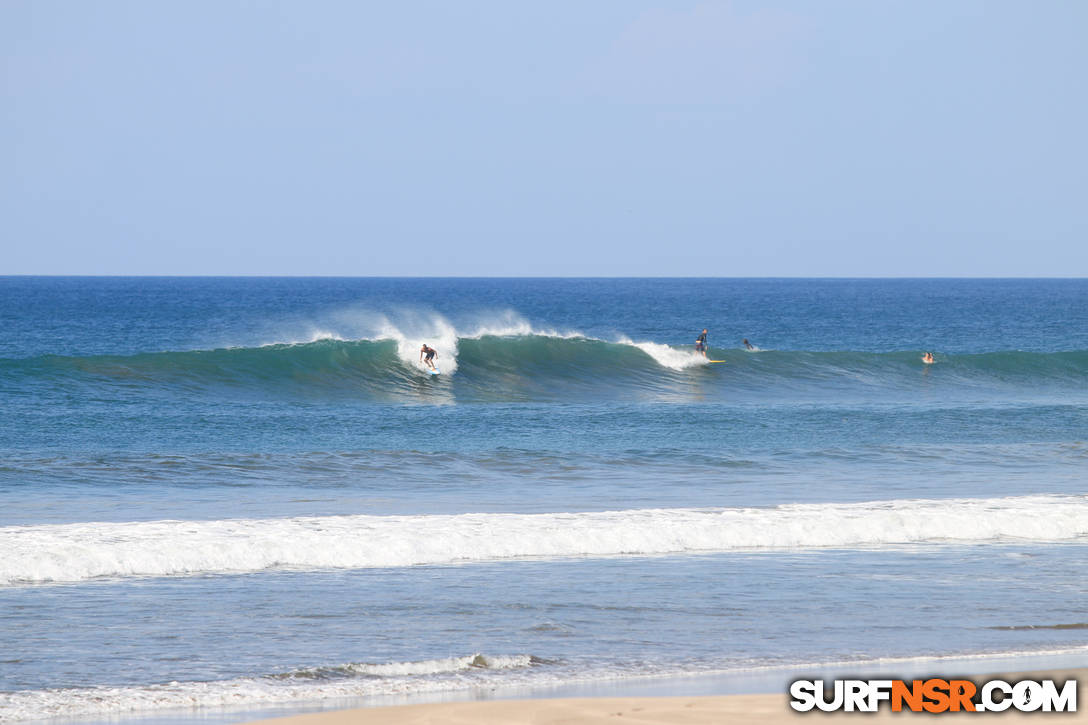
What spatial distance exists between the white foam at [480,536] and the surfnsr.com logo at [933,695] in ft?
14.8

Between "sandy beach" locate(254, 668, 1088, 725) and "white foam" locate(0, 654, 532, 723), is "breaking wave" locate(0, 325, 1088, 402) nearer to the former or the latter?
"white foam" locate(0, 654, 532, 723)

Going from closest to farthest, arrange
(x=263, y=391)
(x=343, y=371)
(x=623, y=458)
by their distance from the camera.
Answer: (x=623, y=458) < (x=263, y=391) < (x=343, y=371)

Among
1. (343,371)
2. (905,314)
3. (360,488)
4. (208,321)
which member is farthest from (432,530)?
(905,314)

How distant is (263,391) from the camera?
1116 inches

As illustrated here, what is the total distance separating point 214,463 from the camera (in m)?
17.0

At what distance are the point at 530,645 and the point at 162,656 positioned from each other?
8.06 ft

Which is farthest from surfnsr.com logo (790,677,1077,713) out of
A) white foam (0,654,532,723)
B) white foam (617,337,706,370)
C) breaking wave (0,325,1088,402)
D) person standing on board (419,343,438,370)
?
white foam (617,337,706,370)

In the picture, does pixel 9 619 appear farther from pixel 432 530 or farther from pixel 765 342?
pixel 765 342

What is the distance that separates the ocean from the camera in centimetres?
755

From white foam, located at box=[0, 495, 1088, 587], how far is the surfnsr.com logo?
4508 mm

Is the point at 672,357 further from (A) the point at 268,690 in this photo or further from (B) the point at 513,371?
(A) the point at 268,690

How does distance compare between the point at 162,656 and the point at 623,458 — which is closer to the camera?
the point at 162,656

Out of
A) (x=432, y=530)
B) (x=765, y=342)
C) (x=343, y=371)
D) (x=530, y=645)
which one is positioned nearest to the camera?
(x=530, y=645)

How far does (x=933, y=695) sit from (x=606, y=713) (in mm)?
2049
